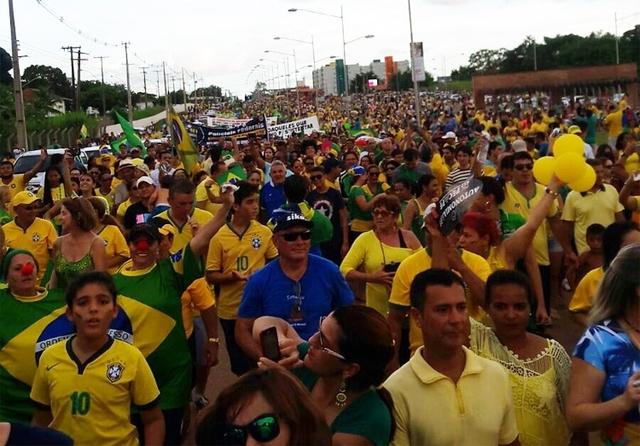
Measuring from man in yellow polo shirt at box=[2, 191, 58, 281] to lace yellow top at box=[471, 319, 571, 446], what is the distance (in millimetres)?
5171

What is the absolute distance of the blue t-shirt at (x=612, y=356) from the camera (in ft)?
10.6

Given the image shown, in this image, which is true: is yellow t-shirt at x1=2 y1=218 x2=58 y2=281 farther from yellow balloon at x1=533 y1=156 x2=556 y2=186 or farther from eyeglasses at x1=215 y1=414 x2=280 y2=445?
eyeglasses at x1=215 y1=414 x2=280 y2=445

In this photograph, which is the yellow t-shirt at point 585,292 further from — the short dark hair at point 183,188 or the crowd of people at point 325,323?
the short dark hair at point 183,188

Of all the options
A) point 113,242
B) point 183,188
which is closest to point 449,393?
point 183,188

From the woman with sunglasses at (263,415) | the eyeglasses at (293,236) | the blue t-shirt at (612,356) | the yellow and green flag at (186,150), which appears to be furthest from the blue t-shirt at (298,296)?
the yellow and green flag at (186,150)

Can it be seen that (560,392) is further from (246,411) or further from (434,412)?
(246,411)

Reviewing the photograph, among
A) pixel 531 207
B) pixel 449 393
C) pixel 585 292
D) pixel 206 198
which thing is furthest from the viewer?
pixel 206 198

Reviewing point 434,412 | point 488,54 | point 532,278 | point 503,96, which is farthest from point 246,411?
point 488,54

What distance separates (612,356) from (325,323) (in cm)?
107

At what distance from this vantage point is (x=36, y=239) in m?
7.96

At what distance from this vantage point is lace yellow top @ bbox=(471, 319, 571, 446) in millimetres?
3752

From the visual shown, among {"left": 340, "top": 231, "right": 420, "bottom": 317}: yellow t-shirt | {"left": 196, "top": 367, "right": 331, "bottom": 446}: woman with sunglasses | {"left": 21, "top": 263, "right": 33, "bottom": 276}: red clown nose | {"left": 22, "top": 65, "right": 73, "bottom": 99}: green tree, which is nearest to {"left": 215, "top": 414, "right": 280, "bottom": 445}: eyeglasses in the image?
{"left": 196, "top": 367, "right": 331, "bottom": 446}: woman with sunglasses

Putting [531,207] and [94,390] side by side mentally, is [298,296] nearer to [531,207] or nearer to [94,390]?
[94,390]

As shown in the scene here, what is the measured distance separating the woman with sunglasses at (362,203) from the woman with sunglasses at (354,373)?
6.64m
